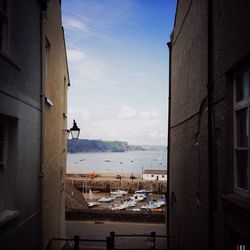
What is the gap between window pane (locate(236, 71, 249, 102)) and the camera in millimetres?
5215

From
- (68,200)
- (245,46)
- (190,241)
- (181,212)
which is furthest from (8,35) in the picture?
(68,200)

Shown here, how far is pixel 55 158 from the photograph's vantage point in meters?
11.4

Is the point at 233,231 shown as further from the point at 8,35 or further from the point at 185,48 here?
the point at 185,48

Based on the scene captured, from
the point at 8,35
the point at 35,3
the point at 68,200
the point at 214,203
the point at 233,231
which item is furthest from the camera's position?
the point at 68,200

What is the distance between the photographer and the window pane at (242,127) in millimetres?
5266

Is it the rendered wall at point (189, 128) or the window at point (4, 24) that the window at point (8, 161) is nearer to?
the window at point (4, 24)

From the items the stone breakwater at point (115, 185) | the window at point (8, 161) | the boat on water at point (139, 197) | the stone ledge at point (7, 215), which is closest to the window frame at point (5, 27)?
the window at point (8, 161)

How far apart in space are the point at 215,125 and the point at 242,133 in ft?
3.41

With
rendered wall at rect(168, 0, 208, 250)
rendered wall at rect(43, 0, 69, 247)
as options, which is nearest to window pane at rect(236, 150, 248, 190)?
rendered wall at rect(168, 0, 208, 250)

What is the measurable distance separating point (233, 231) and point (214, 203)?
108 centimetres

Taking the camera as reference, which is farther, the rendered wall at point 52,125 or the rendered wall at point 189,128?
the rendered wall at point 52,125

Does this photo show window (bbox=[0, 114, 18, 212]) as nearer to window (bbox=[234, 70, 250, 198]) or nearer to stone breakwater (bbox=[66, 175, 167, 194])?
window (bbox=[234, 70, 250, 198])

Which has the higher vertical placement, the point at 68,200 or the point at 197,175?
the point at 197,175

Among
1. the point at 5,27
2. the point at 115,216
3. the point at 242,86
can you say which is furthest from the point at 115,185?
the point at 242,86
